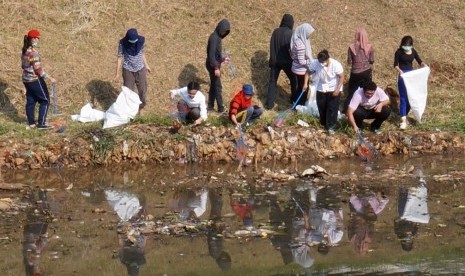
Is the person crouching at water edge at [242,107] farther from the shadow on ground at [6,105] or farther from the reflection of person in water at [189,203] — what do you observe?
the shadow on ground at [6,105]

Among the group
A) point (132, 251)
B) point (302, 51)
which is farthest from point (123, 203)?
point (302, 51)

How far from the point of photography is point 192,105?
14.1 meters

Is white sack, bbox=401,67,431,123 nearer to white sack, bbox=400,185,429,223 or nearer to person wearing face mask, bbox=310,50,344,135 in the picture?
person wearing face mask, bbox=310,50,344,135

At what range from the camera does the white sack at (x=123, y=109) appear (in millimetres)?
14195

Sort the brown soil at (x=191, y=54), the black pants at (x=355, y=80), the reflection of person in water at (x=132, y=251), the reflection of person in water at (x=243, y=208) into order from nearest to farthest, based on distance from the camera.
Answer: the reflection of person in water at (x=132, y=251) → the reflection of person in water at (x=243, y=208) → the brown soil at (x=191, y=54) → the black pants at (x=355, y=80)

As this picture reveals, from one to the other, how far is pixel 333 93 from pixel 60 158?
4.36m

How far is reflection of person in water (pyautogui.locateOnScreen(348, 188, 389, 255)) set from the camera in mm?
10000

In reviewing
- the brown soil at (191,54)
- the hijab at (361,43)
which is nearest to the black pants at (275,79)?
the brown soil at (191,54)

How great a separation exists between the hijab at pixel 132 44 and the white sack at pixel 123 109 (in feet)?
1.97

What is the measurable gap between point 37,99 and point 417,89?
244 inches

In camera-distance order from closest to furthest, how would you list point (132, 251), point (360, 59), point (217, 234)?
1. point (132, 251)
2. point (217, 234)
3. point (360, 59)

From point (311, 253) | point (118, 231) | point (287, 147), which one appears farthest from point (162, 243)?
point (287, 147)

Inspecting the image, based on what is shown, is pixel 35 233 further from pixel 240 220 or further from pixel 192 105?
pixel 192 105

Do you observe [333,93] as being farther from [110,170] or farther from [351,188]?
[110,170]
